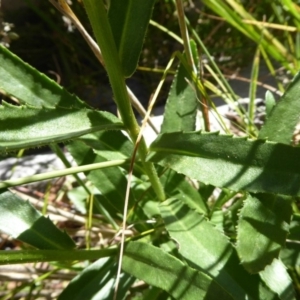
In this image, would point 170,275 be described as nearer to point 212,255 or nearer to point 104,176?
point 212,255

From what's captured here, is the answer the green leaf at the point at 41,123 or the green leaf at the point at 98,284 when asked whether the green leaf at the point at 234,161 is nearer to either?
the green leaf at the point at 41,123

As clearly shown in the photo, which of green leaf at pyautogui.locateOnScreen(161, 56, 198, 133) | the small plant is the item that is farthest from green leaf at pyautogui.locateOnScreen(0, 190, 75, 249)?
green leaf at pyautogui.locateOnScreen(161, 56, 198, 133)


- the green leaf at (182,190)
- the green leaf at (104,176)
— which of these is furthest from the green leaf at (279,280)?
the green leaf at (104,176)

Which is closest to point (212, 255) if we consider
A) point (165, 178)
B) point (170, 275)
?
point (170, 275)

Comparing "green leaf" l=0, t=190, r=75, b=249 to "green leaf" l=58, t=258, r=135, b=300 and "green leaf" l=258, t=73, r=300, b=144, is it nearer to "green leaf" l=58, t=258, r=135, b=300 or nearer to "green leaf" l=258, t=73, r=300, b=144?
"green leaf" l=58, t=258, r=135, b=300

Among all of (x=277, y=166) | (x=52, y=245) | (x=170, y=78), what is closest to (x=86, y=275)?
(x=52, y=245)
